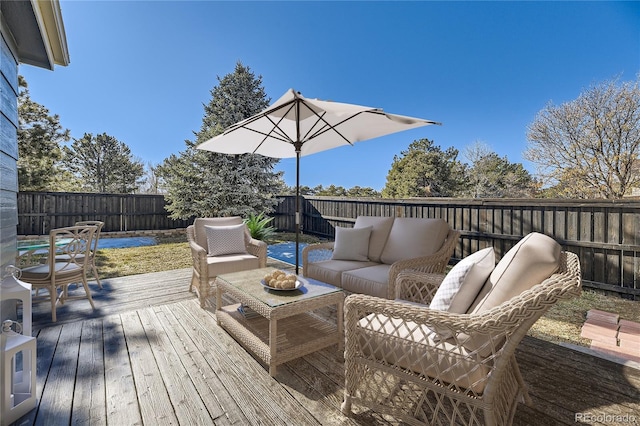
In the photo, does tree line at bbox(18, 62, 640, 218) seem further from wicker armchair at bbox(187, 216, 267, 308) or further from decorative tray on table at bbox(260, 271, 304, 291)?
decorative tray on table at bbox(260, 271, 304, 291)

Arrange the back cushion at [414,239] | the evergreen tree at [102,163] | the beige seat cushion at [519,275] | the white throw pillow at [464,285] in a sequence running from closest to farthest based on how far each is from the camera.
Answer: the beige seat cushion at [519,275], the white throw pillow at [464,285], the back cushion at [414,239], the evergreen tree at [102,163]

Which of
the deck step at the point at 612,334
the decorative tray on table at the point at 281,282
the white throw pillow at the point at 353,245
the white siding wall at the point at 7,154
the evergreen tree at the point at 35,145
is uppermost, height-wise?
the evergreen tree at the point at 35,145

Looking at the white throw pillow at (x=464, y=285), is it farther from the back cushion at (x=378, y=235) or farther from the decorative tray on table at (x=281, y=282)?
the back cushion at (x=378, y=235)

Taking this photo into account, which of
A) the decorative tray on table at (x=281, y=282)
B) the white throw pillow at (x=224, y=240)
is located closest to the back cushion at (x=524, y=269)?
the decorative tray on table at (x=281, y=282)

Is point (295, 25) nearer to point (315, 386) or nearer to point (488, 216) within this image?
point (488, 216)

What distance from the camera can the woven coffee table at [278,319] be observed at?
6.75 feet

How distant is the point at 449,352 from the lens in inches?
52.7

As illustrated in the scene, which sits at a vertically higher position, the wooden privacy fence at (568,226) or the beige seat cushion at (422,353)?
the wooden privacy fence at (568,226)

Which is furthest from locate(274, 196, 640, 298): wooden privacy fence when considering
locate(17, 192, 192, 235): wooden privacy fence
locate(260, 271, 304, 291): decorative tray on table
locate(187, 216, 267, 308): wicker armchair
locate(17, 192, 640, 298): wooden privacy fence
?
locate(17, 192, 192, 235): wooden privacy fence

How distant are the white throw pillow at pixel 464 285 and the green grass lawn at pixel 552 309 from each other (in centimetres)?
175

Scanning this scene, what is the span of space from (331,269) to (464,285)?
1923 millimetres

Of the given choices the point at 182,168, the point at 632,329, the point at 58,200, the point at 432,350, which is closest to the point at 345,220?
the point at 182,168

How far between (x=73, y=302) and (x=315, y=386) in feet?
11.0

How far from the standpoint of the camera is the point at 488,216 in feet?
16.7
